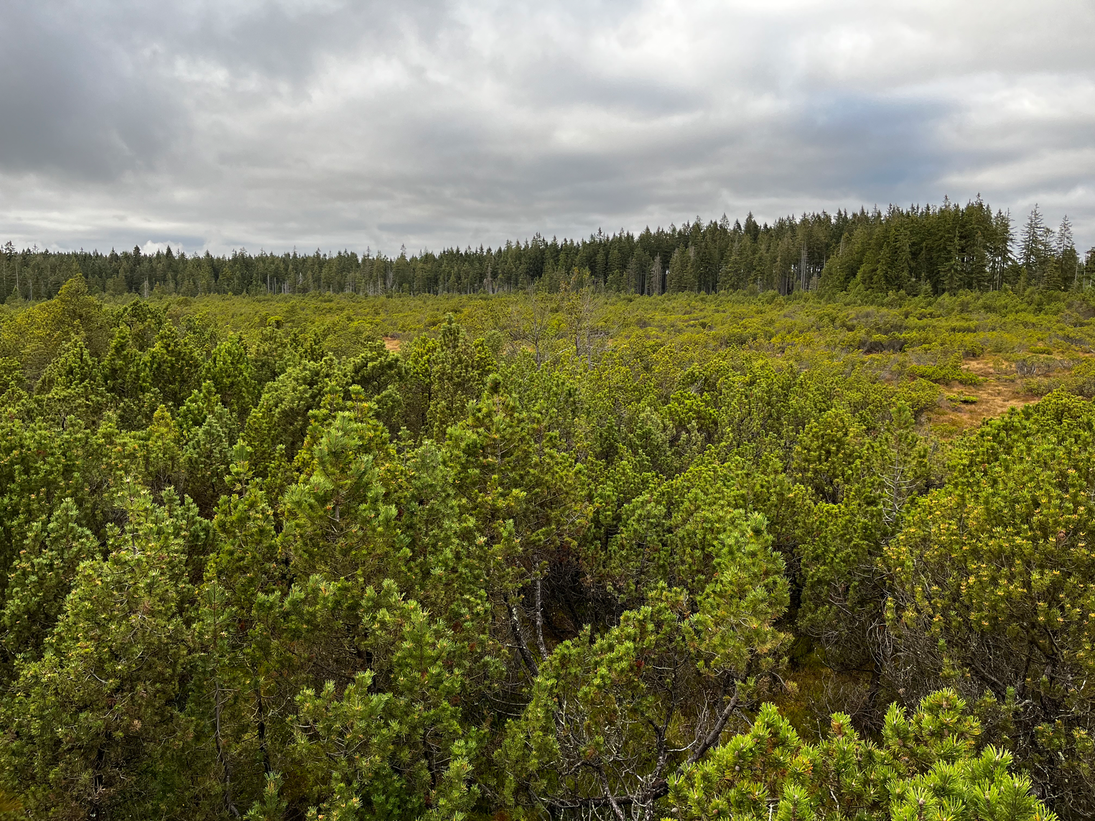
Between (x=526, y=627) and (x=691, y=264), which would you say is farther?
(x=691, y=264)

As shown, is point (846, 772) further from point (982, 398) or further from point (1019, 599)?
point (982, 398)

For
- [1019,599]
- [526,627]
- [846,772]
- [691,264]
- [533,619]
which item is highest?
[691,264]

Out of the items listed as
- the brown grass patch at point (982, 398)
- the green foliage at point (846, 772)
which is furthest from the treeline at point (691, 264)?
the green foliage at point (846, 772)

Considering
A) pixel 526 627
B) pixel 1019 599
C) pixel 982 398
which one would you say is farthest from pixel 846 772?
pixel 982 398

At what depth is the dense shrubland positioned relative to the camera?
4973mm

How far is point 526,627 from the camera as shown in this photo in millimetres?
9500

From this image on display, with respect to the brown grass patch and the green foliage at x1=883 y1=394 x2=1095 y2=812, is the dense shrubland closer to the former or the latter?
the green foliage at x1=883 y1=394 x2=1095 y2=812

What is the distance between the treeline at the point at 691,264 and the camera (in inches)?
2191

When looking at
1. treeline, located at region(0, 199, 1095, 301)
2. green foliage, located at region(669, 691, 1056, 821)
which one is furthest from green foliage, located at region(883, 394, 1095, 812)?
treeline, located at region(0, 199, 1095, 301)

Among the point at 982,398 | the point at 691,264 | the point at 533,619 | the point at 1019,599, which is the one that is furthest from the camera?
the point at 691,264

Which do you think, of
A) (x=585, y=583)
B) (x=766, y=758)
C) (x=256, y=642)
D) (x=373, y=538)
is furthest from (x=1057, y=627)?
Answer: (x=256, y=642)

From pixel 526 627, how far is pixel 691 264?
281 ft

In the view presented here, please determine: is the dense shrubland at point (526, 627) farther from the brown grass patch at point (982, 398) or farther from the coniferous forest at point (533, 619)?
the brown grass patch at point (982, 398)

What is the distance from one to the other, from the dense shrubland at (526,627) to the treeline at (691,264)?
101ft
